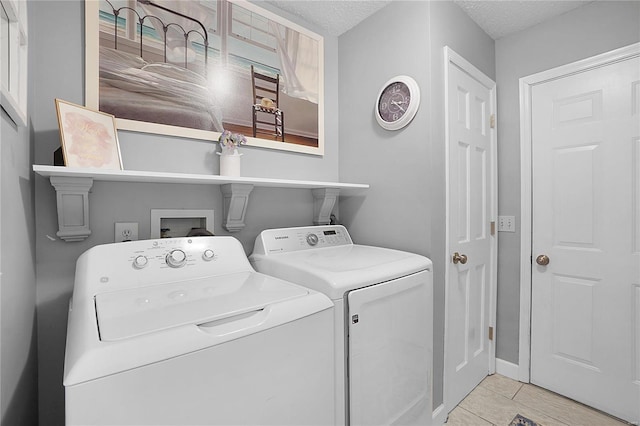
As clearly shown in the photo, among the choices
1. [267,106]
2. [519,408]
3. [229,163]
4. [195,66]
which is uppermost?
[195,66]

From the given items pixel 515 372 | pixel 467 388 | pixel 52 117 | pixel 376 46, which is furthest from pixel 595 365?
pixel 52 117

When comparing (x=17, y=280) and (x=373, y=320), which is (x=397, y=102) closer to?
(x=373, y=320)

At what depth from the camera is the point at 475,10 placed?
1.88 metres

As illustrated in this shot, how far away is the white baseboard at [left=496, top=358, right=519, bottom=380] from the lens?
210cm

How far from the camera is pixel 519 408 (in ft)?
5.89

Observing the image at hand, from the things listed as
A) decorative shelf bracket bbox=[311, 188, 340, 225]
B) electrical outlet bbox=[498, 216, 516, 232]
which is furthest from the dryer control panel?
electrical outlet bbox=[498, 216, 516, 232]

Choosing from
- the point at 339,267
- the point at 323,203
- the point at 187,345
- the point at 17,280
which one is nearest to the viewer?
the point at 187,345

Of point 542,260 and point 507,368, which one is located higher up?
point 542,260

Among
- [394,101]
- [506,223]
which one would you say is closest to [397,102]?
[394,101]

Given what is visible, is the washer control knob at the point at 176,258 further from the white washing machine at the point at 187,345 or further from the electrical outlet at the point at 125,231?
the electrical outlet at the point at 125,231

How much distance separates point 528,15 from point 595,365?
90.2 inches

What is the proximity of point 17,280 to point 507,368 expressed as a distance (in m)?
2.78

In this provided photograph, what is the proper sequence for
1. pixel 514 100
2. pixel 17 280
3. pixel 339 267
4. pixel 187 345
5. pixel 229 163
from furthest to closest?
pixel 514 100
pixel 229 163
pixel 339 267
pixel 17 280
pixel 187 345

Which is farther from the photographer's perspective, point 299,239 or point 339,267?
point 299,239
